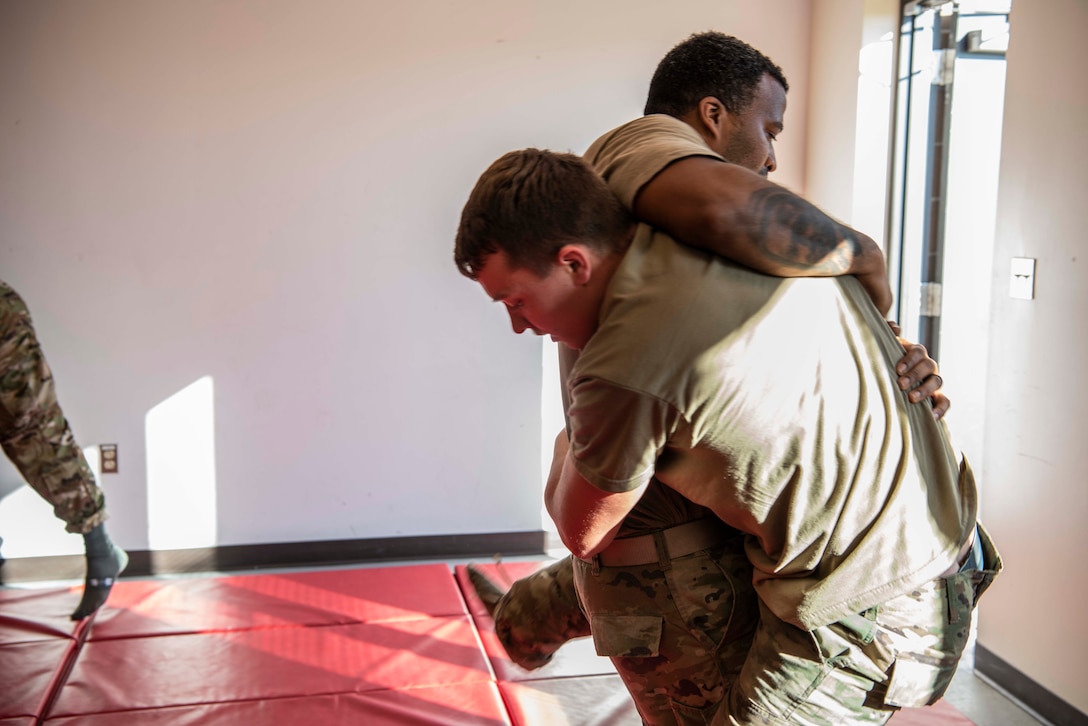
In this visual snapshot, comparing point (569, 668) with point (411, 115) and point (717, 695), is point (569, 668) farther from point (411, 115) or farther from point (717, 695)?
point (411, 115)

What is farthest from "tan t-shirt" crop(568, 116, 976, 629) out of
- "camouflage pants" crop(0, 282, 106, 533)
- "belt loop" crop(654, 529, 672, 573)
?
"camouflage pants" crop(0, 282, 106, 533)

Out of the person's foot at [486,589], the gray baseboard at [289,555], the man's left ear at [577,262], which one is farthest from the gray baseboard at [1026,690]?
the man's left ear at [577,262]

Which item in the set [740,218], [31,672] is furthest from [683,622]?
[31,672]

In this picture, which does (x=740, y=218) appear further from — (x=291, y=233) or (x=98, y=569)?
(x=291, y=233)

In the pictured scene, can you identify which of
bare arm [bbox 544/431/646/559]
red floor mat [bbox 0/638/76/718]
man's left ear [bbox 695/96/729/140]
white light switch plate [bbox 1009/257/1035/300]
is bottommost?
red floor mat [bbox 0/638/76/718]

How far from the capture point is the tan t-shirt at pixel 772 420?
1166 mm

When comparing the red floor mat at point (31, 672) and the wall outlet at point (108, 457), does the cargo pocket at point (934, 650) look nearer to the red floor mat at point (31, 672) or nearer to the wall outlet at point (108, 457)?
the red floor mat at point (31, 672)

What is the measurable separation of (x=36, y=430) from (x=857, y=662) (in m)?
2.94

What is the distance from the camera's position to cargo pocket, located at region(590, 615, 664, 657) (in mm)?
1514

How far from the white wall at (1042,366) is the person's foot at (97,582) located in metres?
3.00

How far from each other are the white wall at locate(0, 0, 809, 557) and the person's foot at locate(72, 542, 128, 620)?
65 centimetres

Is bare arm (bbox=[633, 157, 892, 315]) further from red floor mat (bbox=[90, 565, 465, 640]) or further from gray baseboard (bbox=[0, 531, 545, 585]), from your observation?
gray baseboard (bbox=[0, 531, 545, 585])

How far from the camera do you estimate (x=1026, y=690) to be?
2861 millimetres

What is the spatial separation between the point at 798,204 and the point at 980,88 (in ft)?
9.34
